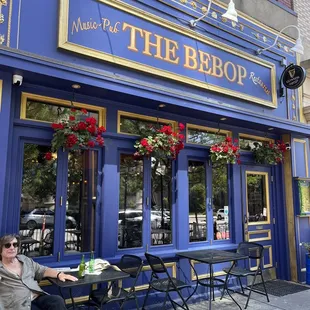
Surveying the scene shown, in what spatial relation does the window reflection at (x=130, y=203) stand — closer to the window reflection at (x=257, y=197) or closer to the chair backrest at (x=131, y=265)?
the chair backrest at (x=131, y=265)

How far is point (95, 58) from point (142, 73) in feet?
2.41

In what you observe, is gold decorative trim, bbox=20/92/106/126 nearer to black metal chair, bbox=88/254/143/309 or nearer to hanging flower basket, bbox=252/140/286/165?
black metal chair, bbox=88/254/143/309

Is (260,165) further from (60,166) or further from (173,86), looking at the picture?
(60,166)

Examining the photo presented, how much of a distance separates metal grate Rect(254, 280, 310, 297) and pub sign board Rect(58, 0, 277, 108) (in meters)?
3.33

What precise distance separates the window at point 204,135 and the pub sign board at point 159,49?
67cm

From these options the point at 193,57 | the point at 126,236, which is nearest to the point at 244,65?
the point at 193,57

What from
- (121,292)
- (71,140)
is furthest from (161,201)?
(71,140)

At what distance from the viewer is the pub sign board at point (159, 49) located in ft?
13.3

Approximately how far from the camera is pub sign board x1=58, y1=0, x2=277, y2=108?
405cm

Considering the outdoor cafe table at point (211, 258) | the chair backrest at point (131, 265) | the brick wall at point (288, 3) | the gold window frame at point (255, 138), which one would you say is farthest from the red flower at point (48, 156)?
the brick wall at point (288, 3)

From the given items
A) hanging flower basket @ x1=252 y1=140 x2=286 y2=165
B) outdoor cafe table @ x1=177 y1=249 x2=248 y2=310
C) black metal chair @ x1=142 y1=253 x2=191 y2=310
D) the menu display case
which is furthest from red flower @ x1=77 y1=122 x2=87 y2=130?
the menu display case

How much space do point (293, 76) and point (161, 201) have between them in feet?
12.0

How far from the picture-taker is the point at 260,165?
20.4 feet

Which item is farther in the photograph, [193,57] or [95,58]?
[193,57]
